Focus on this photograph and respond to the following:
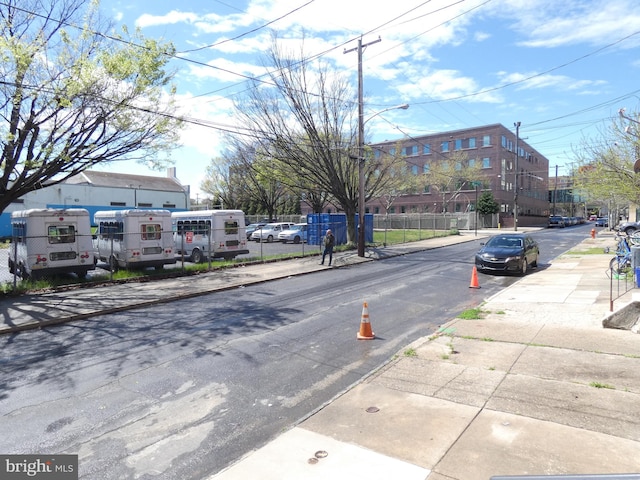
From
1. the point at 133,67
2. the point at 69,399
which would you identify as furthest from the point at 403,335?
the point at 133,67

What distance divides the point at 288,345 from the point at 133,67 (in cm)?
999

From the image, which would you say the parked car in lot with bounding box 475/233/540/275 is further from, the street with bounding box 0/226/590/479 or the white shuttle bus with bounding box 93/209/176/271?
the white shuttle bus with bounding box 93/209/176/271

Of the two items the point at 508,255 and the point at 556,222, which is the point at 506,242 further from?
the point at 556,222

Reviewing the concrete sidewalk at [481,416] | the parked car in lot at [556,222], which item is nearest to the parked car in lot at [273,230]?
the concrete sidewalk at [481,416]

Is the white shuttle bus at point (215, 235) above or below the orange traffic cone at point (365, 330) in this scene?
above

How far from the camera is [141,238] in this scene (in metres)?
16.3

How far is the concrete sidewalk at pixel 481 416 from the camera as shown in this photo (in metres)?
3.55

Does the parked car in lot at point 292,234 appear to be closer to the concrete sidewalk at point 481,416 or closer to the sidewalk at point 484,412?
the sidewalk at point 484,412

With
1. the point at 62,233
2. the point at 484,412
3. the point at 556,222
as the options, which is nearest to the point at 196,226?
the point at 62,233

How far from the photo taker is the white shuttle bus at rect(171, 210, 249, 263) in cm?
1953

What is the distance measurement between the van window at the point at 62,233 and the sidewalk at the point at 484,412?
602 cm

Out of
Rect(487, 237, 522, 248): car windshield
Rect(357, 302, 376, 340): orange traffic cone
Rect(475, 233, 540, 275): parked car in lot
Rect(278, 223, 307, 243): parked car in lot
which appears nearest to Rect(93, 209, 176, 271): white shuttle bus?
Rect(357, 302, 376, 340): orange traffic cone

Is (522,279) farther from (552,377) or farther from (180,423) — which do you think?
(180,423)

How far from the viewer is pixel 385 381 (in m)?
5.57
